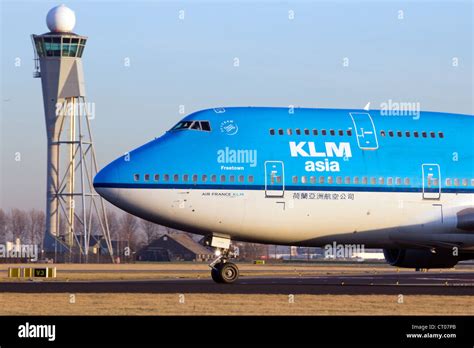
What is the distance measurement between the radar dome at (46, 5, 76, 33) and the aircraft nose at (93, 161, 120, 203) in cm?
10809

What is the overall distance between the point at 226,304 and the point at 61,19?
120162 mm

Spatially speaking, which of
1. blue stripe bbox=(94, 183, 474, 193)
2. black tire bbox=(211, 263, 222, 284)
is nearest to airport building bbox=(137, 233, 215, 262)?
black tire bbox=(211, 263, 222, 284)

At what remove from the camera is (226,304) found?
29.0m

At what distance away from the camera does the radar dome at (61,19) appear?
467 feet

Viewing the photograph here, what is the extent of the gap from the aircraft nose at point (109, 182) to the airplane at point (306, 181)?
0.04 m

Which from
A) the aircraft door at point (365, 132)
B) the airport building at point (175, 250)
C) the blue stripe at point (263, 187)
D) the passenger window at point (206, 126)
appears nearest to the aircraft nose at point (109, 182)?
the blue stripe at point (263, 187)

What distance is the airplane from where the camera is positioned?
37.7m

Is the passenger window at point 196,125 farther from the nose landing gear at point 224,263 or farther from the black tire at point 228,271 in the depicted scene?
the black tire at point 228,271

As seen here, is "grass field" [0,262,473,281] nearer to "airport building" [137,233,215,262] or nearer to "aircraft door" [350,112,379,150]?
"aircraft door" [350,112,379,150]

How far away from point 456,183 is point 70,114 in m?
108

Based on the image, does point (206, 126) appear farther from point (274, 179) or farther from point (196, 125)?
point (274, 179)

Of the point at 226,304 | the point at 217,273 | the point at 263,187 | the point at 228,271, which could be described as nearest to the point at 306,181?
the point at 263,187

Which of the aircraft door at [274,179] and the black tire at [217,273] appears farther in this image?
the black tire at [217,273]
